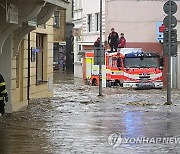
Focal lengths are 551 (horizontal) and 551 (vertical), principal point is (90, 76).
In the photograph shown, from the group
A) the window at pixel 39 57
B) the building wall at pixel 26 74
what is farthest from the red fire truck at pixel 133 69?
the window at pixel 39 57

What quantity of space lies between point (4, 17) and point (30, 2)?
3.17 feet

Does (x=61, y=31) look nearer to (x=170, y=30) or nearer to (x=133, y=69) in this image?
(x=133, y=69)

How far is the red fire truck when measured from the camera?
34.3 metres

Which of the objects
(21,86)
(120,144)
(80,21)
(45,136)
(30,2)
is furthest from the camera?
(80,21)

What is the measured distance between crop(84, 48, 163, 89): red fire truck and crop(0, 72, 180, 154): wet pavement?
1254cm

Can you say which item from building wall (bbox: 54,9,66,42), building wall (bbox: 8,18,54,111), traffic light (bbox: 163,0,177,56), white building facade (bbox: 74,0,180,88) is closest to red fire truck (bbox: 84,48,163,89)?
white building facade (bbox: 74,0,180,88)

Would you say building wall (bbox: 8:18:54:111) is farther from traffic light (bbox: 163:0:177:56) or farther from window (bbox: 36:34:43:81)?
traffic light (bbox: 163:0:177:56)

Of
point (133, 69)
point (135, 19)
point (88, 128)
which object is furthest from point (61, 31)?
point (88, 128)

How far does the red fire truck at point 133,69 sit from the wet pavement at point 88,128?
12.5 metres

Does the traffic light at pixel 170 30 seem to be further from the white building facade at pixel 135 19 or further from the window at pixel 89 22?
the window at pixel 89 22

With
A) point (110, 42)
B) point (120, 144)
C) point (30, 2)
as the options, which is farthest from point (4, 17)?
point (110, 42)

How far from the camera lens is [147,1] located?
44.5 m

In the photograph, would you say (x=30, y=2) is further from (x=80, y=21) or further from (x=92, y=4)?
(x=80, y=21)

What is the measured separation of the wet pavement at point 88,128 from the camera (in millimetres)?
11078
